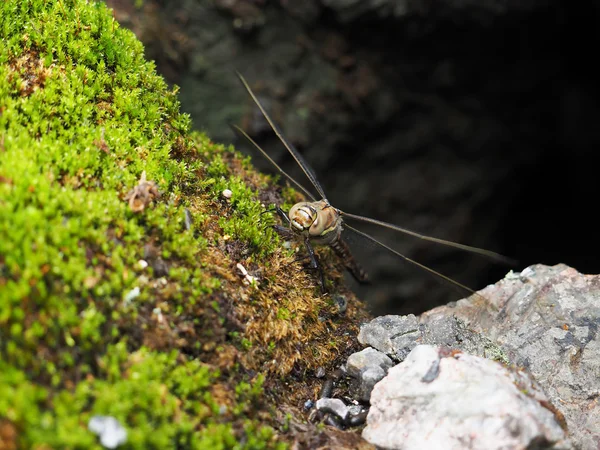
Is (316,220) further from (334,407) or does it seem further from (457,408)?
(457,408)

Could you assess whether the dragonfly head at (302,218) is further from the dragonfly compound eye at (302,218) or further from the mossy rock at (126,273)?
the mossy rock at (126,273)

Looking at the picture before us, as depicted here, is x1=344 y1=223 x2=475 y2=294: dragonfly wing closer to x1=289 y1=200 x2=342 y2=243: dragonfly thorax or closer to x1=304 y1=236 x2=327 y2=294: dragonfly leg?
x1=289 y1=200 x2=342 y2=243: dragonfly thorax

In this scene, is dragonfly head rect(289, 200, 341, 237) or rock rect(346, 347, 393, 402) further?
dragonfly head rect(289, 200, 341, 237)

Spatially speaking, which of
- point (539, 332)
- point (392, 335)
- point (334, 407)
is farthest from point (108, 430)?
point (539, 332)

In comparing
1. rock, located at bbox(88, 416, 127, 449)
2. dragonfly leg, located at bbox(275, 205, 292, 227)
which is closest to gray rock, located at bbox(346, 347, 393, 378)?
dragonfly leg, located at bbox(275, 205, 292, 227)

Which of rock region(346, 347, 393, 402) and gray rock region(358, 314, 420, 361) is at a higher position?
gray rock region(358, 314, 420, 361)

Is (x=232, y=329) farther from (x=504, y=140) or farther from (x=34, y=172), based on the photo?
(x=504, y=140)

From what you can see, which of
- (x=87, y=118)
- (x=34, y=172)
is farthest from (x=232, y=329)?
(x=87, y=118)
